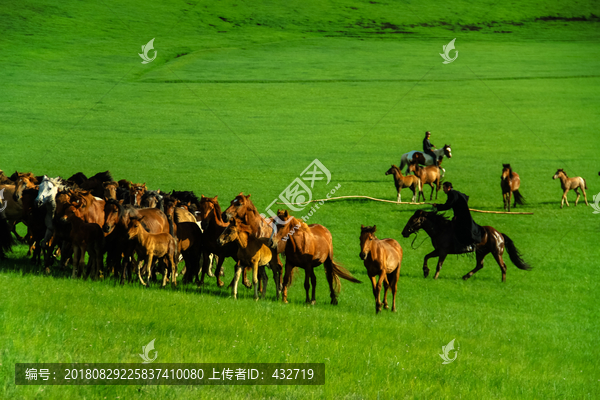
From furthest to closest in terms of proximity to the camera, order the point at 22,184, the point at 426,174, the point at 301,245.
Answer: the point at 426,174
the point at 22,184
the point at 301,245

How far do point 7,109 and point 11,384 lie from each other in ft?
162

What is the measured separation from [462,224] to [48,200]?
11.1 m

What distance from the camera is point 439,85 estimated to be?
7244 cm

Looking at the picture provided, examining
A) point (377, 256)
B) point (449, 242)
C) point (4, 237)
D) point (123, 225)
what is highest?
point (123, 225)

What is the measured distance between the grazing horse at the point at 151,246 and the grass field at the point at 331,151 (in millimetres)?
653

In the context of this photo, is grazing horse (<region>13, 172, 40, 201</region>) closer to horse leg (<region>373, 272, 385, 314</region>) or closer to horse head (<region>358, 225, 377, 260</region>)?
horse head (<region>358, 225, 377, 260</region>)

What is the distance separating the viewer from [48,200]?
14969mm

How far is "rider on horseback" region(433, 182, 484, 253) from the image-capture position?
18484 mm

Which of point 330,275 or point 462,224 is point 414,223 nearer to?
point 462,224

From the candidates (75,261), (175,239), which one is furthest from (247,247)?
(75,261)

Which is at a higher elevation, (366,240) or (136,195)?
(136,195)

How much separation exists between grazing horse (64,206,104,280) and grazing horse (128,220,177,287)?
2.95 feet

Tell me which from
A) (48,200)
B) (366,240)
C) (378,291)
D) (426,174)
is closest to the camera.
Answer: (366,240)

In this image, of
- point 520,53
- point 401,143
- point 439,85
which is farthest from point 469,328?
point 520,53
